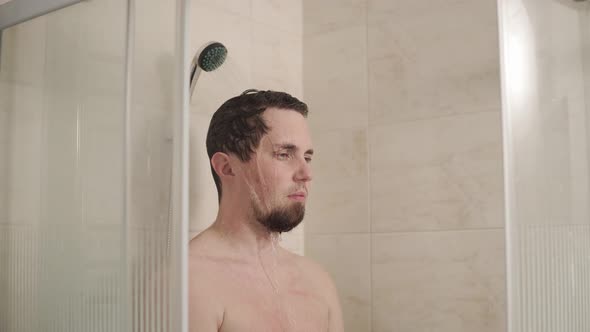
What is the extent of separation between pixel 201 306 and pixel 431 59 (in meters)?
0.92

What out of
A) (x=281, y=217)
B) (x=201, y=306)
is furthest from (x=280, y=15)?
(x=201, y=306)

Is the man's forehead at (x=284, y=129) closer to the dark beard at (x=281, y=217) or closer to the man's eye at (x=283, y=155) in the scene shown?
the man's eye at (x=283, y=155)

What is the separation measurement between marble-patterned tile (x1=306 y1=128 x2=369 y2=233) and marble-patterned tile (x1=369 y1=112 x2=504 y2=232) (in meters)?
0.04

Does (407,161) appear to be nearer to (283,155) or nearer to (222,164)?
(283,155)

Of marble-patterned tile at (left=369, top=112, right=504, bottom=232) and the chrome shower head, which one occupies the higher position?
the chrome shower head

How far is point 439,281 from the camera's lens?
1.86 m

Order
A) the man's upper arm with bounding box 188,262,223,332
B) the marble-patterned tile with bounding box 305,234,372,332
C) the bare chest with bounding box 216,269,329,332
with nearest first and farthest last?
the man's upper arm with bounding box 188,262,223,332
the bare chest with bounding box 216,269,329,332
the marble-patterned tile with bounding box 305,234,372,332

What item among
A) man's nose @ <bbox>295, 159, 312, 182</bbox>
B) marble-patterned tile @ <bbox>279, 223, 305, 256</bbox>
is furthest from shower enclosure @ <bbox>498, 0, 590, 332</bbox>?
marble-patterned tile @ <bbox>279, 223, 305, 256</bbox>

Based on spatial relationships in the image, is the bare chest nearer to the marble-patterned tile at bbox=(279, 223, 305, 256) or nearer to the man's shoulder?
the man's shoulder

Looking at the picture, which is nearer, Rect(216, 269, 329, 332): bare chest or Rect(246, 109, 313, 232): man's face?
Rect(216, 269, 329, 332): bare chest

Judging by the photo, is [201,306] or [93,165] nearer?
[93,165]

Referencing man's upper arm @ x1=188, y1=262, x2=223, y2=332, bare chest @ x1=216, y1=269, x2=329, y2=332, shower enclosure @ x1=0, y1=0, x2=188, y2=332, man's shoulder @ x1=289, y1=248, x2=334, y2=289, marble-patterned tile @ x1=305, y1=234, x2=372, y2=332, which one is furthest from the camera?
marble-patterned tile @ x1=305, y1=234, x2=372, y2=332

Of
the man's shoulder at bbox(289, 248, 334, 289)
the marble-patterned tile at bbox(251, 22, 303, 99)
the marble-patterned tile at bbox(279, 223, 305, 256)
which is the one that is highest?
the marble-patterned tile at bbox(251, 22, 303, 99)

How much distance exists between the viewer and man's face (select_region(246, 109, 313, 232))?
1680 mm
